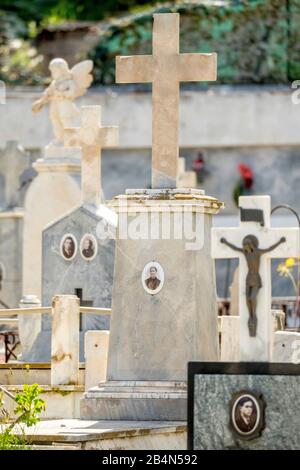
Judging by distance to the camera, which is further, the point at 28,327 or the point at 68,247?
the point at 68,247

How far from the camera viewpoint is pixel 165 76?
20.8 m

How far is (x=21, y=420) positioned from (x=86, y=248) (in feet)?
18.9

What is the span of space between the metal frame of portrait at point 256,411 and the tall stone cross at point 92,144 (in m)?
6.92

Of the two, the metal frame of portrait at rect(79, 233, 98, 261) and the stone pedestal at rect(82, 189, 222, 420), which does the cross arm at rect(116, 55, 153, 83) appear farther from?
the metal frame of portrait at rect(79, 233, 98, 261)

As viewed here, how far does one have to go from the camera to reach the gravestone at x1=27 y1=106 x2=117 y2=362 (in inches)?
957

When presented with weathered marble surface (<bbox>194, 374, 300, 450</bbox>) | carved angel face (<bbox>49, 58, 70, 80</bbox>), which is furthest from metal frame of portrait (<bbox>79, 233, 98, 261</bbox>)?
weathered marble surface (<bbox>194, 374, 300, 450</bbox>)

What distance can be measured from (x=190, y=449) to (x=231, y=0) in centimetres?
2660

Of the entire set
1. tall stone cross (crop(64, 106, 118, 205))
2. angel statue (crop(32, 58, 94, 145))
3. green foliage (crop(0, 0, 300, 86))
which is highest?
green foliage (crop(0, 0, 300, 86))

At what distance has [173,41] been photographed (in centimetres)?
2080

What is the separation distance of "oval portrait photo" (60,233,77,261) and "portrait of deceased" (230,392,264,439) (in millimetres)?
6924

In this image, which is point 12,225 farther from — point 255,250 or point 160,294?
point 255,250

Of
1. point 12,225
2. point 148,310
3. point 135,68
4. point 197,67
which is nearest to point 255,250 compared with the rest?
point 148,310

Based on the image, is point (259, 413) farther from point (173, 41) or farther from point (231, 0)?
point (231, 0)

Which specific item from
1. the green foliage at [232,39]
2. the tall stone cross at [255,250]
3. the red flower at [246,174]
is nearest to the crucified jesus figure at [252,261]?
the tall stone cross at [255,250]
